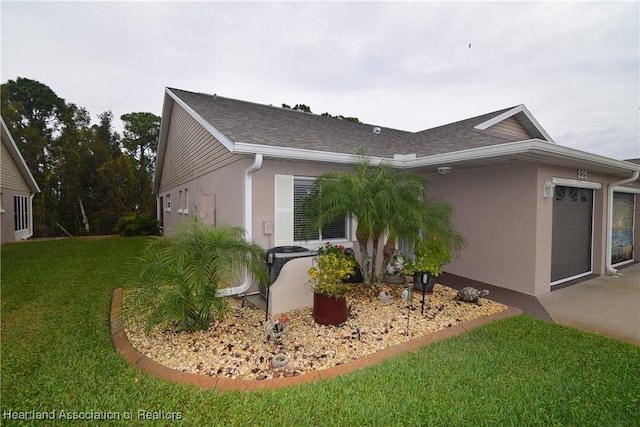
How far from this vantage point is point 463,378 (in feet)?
9.87

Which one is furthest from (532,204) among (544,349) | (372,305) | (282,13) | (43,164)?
(43,164)

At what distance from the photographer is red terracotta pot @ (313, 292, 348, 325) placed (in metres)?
4.33

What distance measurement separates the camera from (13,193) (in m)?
14.2

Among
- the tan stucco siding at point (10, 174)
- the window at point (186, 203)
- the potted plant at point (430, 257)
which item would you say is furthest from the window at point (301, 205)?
the tan stucco siding at point (10, 174)

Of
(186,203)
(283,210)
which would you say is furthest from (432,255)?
(186,203)

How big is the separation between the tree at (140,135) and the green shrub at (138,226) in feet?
41.5

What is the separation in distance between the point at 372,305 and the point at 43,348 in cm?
457

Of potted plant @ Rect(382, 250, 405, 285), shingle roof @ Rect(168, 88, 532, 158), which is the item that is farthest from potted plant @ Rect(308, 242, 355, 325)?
shingle roof @ Rect(168, 88, 532, 158)

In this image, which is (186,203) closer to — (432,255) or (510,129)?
(432,255)

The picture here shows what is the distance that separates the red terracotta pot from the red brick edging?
2.95ft

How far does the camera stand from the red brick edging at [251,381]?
9.58 ft

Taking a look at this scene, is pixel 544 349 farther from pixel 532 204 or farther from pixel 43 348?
pixel 43 348

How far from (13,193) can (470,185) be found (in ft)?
64.4

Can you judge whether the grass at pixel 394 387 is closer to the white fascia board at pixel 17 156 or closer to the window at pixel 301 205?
the window at pixel 301 205
